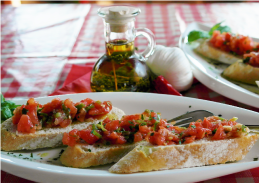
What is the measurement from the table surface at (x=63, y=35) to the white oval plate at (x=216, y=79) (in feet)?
0.52

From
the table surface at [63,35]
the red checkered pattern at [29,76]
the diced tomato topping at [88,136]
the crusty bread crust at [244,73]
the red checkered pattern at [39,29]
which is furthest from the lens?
the red checkered pattern at [39,29]

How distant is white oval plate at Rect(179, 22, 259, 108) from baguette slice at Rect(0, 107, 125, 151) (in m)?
1.37

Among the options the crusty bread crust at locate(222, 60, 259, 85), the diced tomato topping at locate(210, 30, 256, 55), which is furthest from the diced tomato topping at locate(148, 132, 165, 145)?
the diced tomato topping at locate(210, 30, 256, 55)

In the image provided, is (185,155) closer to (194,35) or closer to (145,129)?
(145,129)

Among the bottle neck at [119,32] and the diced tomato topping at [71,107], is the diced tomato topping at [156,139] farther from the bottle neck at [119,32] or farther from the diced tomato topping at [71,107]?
the bottle neck at [119,32]

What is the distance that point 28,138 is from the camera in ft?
6.54

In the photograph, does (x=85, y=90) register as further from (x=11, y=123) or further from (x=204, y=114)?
(x=204, y=114)

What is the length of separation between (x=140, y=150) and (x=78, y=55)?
2.65 m

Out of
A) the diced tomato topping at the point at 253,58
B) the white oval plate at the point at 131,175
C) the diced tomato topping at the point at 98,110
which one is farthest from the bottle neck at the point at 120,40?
the diced tomato topping at the point at 253,58

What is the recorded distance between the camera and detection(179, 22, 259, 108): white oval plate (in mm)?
2506

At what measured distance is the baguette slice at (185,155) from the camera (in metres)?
1.64

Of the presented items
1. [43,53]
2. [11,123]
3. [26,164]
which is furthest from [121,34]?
[43,53]

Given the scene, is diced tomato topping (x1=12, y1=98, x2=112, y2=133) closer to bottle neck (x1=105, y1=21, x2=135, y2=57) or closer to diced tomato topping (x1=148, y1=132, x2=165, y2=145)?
diced tomato topping (x1=148, y1=132, x2=165, y2=145)

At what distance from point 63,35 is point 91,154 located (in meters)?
3.34
